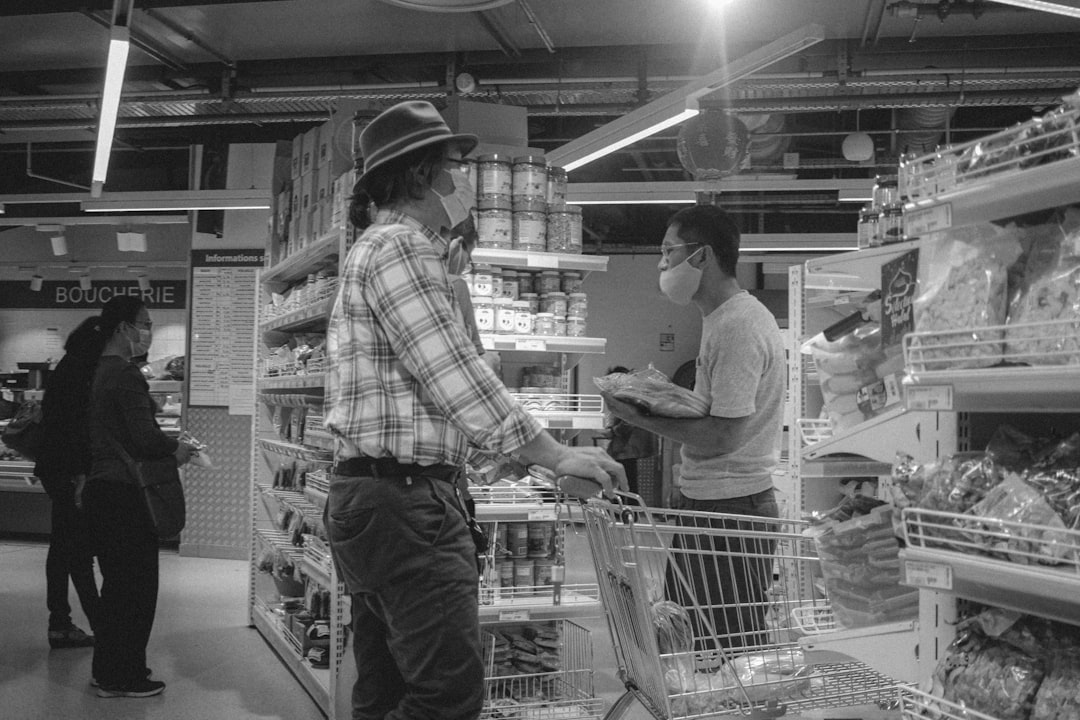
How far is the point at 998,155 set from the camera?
6.95 feet

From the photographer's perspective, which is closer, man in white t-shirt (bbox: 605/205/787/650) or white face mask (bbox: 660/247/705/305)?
man in white t-shirt (bbox: 605/205/787/650)

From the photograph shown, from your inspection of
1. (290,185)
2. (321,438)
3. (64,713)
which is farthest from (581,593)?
(290,185)

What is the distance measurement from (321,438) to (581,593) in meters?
1.56

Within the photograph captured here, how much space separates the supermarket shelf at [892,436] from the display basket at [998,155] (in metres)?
0.58

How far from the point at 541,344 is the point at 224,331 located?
673cm

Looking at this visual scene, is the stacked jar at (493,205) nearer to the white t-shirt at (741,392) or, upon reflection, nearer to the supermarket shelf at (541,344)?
the supermarket shelf at (541,344)

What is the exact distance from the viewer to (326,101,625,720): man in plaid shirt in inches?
91.7

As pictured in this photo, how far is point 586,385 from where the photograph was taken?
1594cm

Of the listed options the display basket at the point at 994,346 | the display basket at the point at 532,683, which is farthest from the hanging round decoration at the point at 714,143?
the display basket at the point at 994,346

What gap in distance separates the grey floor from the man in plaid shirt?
3105mm

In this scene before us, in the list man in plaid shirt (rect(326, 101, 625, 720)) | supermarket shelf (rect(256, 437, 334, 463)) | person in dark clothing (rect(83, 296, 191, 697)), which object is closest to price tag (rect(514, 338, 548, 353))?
supermarket shelf (rect(256, 437, 334, 463))

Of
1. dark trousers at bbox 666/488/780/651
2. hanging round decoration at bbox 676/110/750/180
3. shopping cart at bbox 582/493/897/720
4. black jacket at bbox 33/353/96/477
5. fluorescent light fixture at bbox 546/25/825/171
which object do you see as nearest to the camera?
shopping cart at bbox 582/493/897/720

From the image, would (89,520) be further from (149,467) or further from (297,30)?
(297,30)

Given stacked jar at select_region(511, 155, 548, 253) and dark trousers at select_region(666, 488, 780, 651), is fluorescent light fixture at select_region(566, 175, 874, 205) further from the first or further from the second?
dark trousers at select_region(666, 488, 780, 651)
